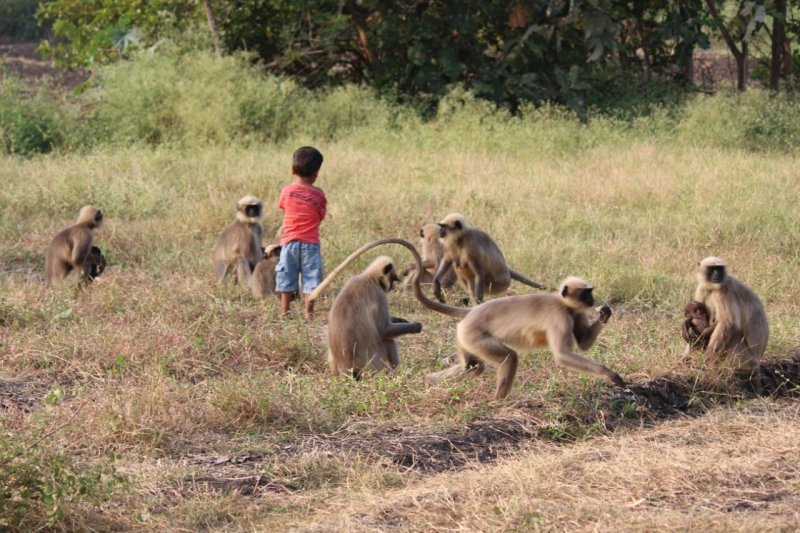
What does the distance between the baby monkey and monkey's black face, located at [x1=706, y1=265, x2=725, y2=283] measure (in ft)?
0.63

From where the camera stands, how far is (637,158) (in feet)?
45.5

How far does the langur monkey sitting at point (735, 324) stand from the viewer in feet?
22.5

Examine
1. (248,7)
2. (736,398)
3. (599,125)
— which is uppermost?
(248,7)

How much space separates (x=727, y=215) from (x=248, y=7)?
10310 millimetres

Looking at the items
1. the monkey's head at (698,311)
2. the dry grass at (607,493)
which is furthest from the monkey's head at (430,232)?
the dry grass at (607,493)

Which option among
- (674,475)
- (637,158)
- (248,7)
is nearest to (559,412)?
(674,475)

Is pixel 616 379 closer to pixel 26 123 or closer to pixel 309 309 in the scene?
pixel 309 309

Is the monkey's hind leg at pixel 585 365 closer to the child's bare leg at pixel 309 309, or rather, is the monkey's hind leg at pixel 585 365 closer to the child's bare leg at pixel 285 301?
the child's bare leg at pixel 309 309

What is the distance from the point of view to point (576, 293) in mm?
6430

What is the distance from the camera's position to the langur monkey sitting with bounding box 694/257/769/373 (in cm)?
687

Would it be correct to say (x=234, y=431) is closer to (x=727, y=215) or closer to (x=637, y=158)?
(x=727, y=215)

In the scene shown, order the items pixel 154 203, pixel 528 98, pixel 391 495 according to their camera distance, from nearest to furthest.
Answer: pixel 391 495, pixel 154 203, pixel 528 98

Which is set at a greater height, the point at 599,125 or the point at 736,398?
the point at 599,125

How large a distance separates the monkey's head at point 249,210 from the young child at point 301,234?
0.94m
